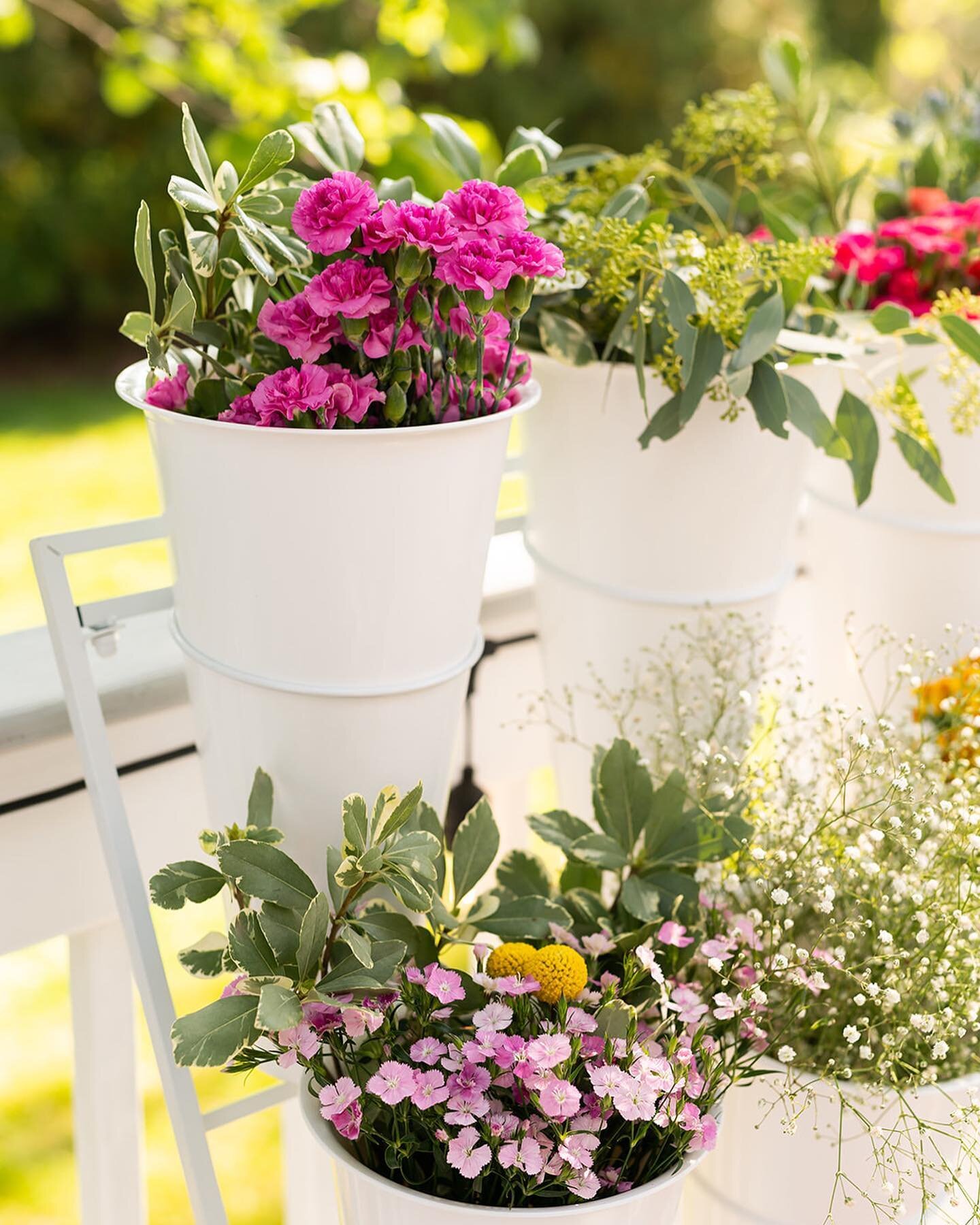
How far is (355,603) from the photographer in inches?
24.7

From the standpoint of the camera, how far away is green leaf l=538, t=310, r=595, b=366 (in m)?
0.76

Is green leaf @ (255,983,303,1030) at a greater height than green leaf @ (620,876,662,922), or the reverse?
green leaf @ (255,983,303,1030)

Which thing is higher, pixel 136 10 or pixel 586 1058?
pixel 136 10

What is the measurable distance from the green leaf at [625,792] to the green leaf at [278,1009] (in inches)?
8.0

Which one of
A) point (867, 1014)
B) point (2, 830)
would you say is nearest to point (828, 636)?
point (867, 1014)

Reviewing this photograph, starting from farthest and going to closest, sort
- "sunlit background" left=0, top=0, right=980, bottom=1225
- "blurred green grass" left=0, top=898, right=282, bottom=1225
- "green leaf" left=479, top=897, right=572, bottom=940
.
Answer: "sunlit background" left=0, top=0, right=980, bottom=1225 → "blurred green grass" left=0, top=898, right=282, bottom=1225 → "green leaf" left=479, top=897, right=572, bottom=940

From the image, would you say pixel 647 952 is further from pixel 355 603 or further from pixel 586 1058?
pixel 355 603

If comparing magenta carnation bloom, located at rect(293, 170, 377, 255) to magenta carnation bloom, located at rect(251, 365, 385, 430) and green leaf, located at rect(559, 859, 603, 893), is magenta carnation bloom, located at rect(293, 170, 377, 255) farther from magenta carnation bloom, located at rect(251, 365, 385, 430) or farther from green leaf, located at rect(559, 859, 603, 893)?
green leaf, located at rect(559, 859, 603, 893)

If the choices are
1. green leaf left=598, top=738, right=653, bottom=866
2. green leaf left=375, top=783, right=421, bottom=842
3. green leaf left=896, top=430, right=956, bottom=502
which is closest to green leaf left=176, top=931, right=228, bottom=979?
green leaf left=375, top=783, right=421, bottom=842

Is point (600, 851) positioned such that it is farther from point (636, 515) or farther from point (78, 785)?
point (78, 785)

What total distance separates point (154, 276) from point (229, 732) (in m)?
0.25

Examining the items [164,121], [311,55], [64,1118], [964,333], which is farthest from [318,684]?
[164,121]

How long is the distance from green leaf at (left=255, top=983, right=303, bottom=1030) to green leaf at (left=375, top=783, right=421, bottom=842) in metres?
0.08

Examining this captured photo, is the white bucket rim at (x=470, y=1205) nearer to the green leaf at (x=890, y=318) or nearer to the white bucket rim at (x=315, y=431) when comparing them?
the white bucket rim at (x=315, y=431)
